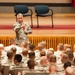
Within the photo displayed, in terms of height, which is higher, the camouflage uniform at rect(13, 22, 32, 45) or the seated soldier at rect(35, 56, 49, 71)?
the camouflage uniform at rect(13, 22, 32, 45)

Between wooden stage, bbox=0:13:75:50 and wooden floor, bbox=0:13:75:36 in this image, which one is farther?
wooden floor, bbox=0:13:75:36

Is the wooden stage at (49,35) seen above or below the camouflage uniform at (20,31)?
below

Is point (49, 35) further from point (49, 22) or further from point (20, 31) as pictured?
point (49, 22)

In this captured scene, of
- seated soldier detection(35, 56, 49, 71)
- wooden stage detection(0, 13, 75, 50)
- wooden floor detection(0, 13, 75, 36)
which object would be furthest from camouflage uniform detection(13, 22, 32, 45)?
seated soldier detection(35, 56, 49, 71)

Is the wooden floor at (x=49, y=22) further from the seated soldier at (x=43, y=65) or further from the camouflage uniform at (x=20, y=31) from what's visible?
the seated soldier at (x=43, y=65)

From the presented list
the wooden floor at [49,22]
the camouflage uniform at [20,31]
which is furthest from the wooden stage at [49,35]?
the camouflage uniform at [20,31]

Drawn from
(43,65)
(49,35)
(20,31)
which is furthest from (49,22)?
(43,65)

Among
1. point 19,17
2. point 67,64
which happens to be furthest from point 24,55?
point 19,17

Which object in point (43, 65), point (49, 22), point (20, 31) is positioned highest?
point (20, 31)

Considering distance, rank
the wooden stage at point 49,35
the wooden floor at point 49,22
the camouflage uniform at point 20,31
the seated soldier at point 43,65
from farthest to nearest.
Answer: the wooden floor at point 49,22 < the wooden stage at point 49,35 < the camouflage uniform at point 20,31 < the seated soldier at point 43,65

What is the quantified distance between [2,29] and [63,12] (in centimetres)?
511

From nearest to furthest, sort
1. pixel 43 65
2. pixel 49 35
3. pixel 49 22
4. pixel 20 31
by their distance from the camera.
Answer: pixel 43 65
pixel 20 31
pixel 49 35
pixel 49 22

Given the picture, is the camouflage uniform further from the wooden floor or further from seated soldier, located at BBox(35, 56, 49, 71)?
seated soldier, located at BBox(35, 56, 49, 71)

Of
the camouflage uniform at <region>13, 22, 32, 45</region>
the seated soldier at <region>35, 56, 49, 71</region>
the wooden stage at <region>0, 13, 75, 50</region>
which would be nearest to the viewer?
the seated soldier at <region>35, 56, 49, 71</region>
